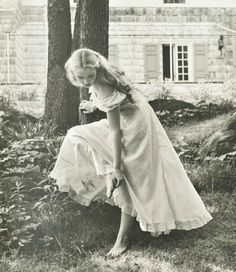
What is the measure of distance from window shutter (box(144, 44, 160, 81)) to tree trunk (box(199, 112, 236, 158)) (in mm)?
477

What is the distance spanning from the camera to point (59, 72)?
9.23 feet

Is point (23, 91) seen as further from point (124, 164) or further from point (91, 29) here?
point (124, 164)

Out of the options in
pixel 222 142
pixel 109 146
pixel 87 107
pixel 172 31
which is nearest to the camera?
pixel 109 146

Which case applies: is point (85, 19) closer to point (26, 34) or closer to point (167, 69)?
point (26, 34)

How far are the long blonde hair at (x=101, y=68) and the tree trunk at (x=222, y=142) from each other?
0.66m

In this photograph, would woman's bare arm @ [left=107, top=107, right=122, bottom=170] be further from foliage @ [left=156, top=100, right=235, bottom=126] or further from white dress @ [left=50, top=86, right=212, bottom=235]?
foliage @ [left=156, top=100, right=235, bottom=126]

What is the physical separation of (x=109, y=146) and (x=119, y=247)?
497 mm

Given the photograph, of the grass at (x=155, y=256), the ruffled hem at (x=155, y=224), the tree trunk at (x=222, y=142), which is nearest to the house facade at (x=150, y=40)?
the tree trunk at (x=222, y=142)

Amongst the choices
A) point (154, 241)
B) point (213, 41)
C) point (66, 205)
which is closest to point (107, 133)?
point (66, 205)

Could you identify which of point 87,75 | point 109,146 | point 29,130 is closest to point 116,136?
point 109,146

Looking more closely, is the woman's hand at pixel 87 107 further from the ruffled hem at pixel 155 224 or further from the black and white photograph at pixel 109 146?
the ruffled hem at pixel 155 224

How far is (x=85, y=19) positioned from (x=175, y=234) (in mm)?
1210

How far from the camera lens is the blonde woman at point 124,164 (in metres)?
2.48

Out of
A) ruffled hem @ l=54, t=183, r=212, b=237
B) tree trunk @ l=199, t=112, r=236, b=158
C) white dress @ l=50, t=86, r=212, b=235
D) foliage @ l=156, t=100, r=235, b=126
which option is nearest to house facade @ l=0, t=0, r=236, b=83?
foliage @ l=156, t=100, r=235, b=126
